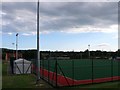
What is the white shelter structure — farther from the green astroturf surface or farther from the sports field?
the green astroturf surface

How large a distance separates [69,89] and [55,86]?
4.22 feet

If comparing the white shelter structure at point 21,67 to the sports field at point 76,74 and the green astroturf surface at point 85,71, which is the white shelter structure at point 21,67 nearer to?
the sports field at point 76,74

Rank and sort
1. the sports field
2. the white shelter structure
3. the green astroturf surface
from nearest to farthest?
the sports field → the green astroturf surface → the white shelter structure

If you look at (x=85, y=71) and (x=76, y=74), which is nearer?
(x=76, y=74)

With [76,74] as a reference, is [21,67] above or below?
above

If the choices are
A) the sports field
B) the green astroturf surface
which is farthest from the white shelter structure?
the green astroturf surface

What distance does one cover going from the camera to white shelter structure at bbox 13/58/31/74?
110ft

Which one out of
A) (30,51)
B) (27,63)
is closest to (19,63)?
(27,63)

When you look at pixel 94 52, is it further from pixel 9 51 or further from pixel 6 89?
pixel 6 89

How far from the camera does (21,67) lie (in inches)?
1347

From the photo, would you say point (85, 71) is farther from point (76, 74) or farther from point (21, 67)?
point (21, 67)

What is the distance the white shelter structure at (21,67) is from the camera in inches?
1319

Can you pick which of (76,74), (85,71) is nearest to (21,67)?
(76,74)

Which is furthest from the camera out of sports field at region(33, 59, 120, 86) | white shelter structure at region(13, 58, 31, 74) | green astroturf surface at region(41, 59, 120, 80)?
white shelter structure at region(13, 58, 31, 74)
